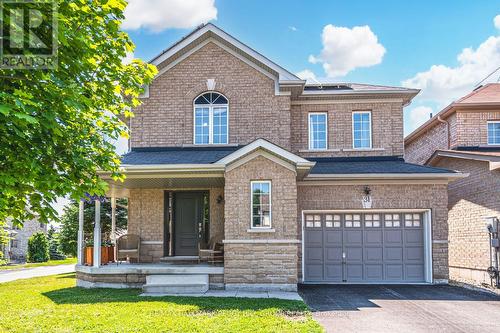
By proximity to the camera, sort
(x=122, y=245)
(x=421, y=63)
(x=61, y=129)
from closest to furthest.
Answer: (x=61, y=129), (x=122, y=245), (x=421, y=63)

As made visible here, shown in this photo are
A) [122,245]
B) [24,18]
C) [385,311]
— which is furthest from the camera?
[122,245]

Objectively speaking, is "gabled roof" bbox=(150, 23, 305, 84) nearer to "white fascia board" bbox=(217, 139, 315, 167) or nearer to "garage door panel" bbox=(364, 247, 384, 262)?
"white fascia board" bbox=(217, 139, 315, 167)

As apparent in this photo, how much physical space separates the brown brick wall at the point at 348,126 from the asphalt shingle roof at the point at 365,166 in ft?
0.71

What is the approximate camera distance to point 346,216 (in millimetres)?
14484

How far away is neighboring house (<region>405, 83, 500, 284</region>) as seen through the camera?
14383 mm

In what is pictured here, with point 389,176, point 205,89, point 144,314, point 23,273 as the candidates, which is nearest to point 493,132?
point 389,176

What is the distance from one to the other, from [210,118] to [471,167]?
893 centimetres

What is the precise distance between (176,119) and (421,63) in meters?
9.64

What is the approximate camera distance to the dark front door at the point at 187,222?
14930 millimetres

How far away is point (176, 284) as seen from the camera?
38.8 ft

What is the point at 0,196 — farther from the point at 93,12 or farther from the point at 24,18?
the point at 93,12

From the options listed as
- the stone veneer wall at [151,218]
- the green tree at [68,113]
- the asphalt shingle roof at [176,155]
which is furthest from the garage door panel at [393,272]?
the green tree at [68,113]

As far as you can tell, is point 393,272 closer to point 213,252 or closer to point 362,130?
point 362,130

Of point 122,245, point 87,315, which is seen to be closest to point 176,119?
point 122,245
